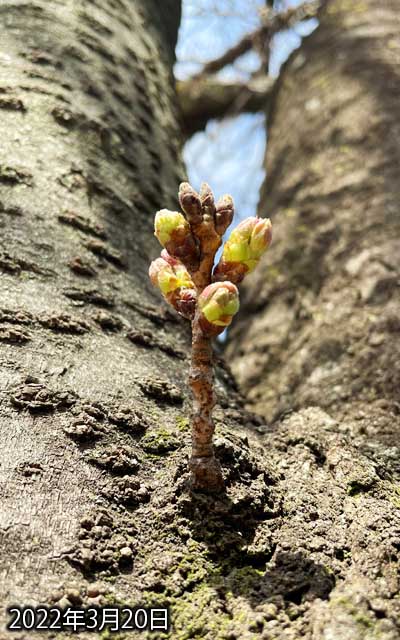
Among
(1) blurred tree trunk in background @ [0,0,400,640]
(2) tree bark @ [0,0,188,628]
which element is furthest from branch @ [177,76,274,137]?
(2) tree bark @ [0,0,188,628]

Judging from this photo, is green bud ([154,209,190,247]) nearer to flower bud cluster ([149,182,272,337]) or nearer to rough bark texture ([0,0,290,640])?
flower bud cluster ([149,182,272,337])

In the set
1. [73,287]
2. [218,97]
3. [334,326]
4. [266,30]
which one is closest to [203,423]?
[73,287]

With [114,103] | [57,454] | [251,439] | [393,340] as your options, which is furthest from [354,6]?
[57,454]

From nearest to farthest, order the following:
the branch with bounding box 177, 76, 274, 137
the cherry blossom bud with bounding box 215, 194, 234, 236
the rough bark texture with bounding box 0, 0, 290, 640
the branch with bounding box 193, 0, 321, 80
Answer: the rough bark texture with bounding box 0, 0, 290, 640 → the cherry blossom bud with bounding box 215, 194, 234, 236 → the branch with bounding box 193, 0, 321, 80 → the branch with bounding box 177, 76, 274, 137

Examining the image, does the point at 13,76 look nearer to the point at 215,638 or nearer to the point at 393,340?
the point at 393,340

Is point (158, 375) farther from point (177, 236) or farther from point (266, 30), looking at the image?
point (266, 30)
